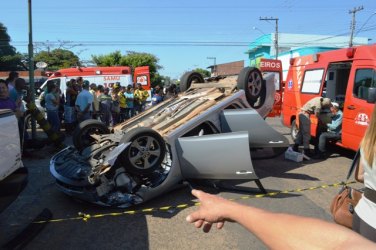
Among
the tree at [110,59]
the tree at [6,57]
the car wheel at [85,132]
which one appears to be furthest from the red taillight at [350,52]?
the tree at [6,57]

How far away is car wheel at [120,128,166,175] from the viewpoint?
5000 millimetres

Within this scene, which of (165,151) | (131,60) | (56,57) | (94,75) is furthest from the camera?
(56,57)

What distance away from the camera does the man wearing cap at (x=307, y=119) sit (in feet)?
27.9

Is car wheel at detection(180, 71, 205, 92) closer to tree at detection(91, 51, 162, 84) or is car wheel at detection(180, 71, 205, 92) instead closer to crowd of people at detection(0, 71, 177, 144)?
crowd of people at detection(0, 71, 177, 144)

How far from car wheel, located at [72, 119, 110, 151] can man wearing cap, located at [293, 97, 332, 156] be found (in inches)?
175

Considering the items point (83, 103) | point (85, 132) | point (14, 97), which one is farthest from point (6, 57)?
point (85, 132)

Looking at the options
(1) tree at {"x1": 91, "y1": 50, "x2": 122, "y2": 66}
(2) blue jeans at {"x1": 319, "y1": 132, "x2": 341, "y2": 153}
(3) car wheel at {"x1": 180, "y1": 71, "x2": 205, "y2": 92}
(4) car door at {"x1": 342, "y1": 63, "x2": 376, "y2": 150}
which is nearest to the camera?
(4) car door at {"x1": 342, "y1": 63, "x2": 376, "y2": 150}

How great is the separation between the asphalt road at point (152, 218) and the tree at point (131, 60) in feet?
141

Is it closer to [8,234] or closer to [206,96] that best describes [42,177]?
[8,234]

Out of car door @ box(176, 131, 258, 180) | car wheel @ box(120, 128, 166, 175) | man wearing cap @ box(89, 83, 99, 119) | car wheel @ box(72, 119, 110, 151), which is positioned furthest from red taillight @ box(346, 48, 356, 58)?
man wearing cap @ box(89, 83, 99, 119)

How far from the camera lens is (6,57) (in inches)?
2324

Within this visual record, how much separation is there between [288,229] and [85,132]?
222 inches

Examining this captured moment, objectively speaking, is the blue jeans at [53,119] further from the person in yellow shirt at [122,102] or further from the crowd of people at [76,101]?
the person in yellow shirt at [122,102]

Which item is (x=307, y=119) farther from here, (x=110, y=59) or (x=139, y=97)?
(x=110, y=59)
